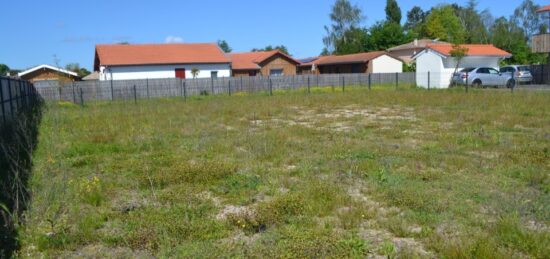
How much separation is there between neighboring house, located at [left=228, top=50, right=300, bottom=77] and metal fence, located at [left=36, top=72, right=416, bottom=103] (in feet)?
37.6

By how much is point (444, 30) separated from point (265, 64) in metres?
38.7

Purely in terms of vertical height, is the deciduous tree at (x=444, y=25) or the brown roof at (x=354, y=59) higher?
the deciduous tree at (x=444, y=25)

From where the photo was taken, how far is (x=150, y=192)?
19.7 feet

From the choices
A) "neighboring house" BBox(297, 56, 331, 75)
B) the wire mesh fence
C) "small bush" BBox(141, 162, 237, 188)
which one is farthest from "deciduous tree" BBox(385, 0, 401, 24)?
"small bush" BBox(141, 162, 237, 188)

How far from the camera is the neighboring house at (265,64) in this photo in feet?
146

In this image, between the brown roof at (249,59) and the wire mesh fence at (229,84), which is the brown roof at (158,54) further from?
the wire mesh fence at (229,84)

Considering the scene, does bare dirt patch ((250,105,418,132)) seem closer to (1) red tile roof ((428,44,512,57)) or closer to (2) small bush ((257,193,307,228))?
(2) small bush ((257,193,307,228))

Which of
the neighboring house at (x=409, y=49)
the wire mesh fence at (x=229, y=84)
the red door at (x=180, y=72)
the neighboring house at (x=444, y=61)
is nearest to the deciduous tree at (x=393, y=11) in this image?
the neighboring house at (x=409, y=49)

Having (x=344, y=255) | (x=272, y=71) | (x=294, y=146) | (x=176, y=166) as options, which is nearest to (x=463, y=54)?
(x=272, y=71)

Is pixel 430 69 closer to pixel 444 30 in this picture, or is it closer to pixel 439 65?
pixel 439 65

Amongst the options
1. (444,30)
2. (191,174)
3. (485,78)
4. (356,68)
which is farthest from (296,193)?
(444,30)

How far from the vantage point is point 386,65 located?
150ft

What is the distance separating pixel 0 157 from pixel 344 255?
641 centimetres

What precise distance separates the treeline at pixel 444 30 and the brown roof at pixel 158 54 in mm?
26240
